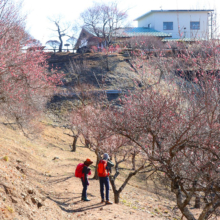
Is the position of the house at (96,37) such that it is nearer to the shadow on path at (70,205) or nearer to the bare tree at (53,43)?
the bare tree at (53,43)

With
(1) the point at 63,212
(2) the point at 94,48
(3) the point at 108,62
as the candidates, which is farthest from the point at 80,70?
(1) the point at 63,212

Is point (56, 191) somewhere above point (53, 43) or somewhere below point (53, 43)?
below

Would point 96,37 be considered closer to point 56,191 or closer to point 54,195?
point 56,191

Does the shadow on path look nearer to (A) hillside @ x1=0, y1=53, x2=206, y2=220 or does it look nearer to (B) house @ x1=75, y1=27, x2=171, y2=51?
(A) hillside @ x1=0, y1=53, x2=206, y2=220

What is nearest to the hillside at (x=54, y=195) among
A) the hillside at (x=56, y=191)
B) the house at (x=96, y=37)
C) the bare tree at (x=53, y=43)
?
the hillside at (x=56, y=191)

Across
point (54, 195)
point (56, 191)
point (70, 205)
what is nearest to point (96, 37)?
point (56, 191)

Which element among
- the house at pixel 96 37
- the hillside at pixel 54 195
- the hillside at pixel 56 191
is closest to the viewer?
the hillside at pixel 54 195

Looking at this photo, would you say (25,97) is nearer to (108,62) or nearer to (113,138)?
(113,138)

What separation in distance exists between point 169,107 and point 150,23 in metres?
45.6

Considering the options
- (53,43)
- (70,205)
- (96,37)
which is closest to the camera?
(70,205)

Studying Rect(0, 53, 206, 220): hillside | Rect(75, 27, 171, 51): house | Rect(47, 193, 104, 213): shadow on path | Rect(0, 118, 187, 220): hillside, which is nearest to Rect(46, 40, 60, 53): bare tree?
Rect(75, 27, 171, 51): house

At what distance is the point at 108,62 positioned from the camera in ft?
132

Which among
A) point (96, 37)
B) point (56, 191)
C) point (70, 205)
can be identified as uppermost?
point (96, 37)

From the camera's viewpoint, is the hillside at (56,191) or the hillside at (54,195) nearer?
the hillside at (54,195)
